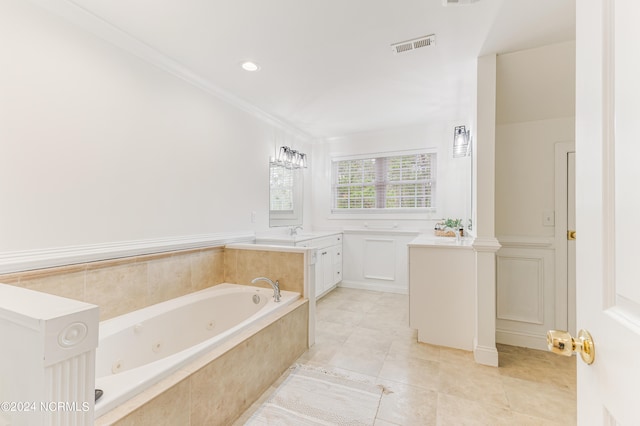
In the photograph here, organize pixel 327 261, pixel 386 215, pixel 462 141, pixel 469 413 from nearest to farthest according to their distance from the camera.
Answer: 1. pixel 469 413
2. pixel 462 141
3. pixel 327 261
4. pixel 386 215

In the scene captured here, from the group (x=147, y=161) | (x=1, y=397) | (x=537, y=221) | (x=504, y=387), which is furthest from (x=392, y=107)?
(x=1, y=397)

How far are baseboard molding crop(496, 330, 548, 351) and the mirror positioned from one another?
2.72m

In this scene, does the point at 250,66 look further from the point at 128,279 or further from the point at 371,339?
the point at 371,339

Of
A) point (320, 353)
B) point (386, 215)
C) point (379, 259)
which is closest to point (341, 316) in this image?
point (320, 353)

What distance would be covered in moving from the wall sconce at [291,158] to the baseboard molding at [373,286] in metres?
1.94

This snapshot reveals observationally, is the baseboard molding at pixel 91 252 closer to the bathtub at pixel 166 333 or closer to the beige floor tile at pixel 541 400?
the bathtub at pixel 166 333

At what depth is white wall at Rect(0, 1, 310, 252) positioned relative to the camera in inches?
58.2

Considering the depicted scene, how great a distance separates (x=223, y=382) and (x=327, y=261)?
235 centimetres

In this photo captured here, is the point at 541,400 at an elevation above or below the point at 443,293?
below

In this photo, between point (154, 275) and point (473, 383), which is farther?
point (154, 275)

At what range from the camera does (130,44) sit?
1956 millimetres

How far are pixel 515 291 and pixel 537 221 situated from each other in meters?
0.65
